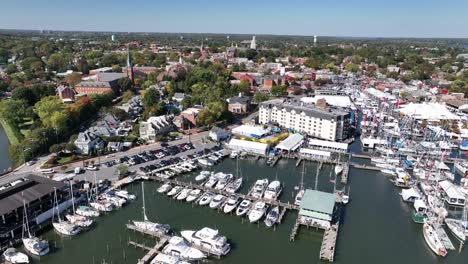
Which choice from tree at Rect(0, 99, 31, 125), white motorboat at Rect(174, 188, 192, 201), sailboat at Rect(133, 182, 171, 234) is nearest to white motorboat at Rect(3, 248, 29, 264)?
sailboat at Rect(133, 182, 171, 234)

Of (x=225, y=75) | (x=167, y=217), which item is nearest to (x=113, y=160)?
(x=167, y=217)

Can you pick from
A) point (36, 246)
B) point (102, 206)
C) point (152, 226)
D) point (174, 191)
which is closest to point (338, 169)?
point (174, 191)

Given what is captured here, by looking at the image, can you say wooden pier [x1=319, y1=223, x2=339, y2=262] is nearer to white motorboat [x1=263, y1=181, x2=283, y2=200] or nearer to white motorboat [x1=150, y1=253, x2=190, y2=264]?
white motorboat [x1=263, y1=181, x2=283, y2=200]

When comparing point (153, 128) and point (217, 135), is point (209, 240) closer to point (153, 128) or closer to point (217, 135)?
point (217, 135)

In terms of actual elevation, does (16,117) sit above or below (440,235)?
above

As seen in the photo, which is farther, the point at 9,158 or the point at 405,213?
the point at 9,158

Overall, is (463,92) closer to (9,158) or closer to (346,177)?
(346,177)
